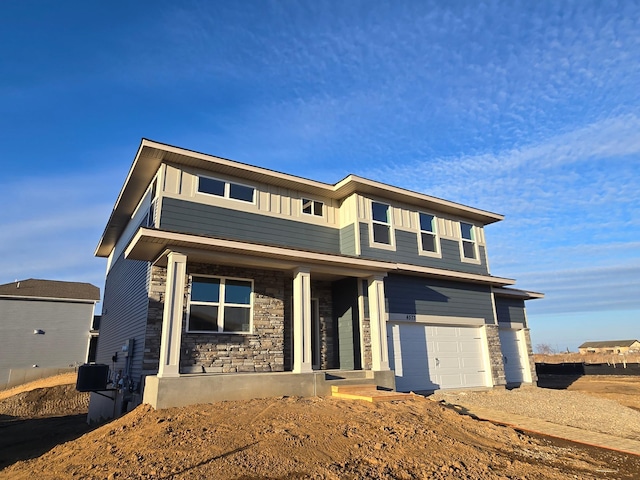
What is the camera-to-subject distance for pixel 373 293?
11.3m

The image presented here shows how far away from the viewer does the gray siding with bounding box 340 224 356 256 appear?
12.3 m

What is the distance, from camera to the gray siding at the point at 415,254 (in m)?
12.4

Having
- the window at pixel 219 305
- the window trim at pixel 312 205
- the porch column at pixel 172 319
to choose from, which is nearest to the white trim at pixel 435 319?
the window trim at pixel 312 205

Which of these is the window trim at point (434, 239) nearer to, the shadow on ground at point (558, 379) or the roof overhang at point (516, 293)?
the roof overhang at point (516, 293)

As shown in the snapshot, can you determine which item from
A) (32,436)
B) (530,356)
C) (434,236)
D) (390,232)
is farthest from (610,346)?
(32,436)

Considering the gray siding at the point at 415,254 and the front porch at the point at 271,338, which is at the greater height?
the gray siding at the point at 415,254

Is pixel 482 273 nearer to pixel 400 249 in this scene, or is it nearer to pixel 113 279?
pixel 400 249

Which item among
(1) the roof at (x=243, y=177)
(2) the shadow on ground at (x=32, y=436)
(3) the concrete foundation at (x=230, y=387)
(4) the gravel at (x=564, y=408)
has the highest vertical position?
(1) the roof at (x=243, y=177)

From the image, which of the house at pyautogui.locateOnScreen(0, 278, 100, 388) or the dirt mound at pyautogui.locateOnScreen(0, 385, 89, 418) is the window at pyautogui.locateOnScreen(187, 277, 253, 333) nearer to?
the dirt mound at pyautogui.locateOnScreen(0, 385, 89, 418)

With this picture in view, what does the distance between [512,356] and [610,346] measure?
81725 millimetres

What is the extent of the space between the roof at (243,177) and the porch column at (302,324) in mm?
3060

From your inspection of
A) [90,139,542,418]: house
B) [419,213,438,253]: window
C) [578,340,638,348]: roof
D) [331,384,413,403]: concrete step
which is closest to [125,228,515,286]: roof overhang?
[90,139,542,418]: house

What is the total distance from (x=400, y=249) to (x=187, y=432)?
28.4ft

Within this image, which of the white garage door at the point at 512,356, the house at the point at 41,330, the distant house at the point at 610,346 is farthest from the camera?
the distant house at the point at 610,346
